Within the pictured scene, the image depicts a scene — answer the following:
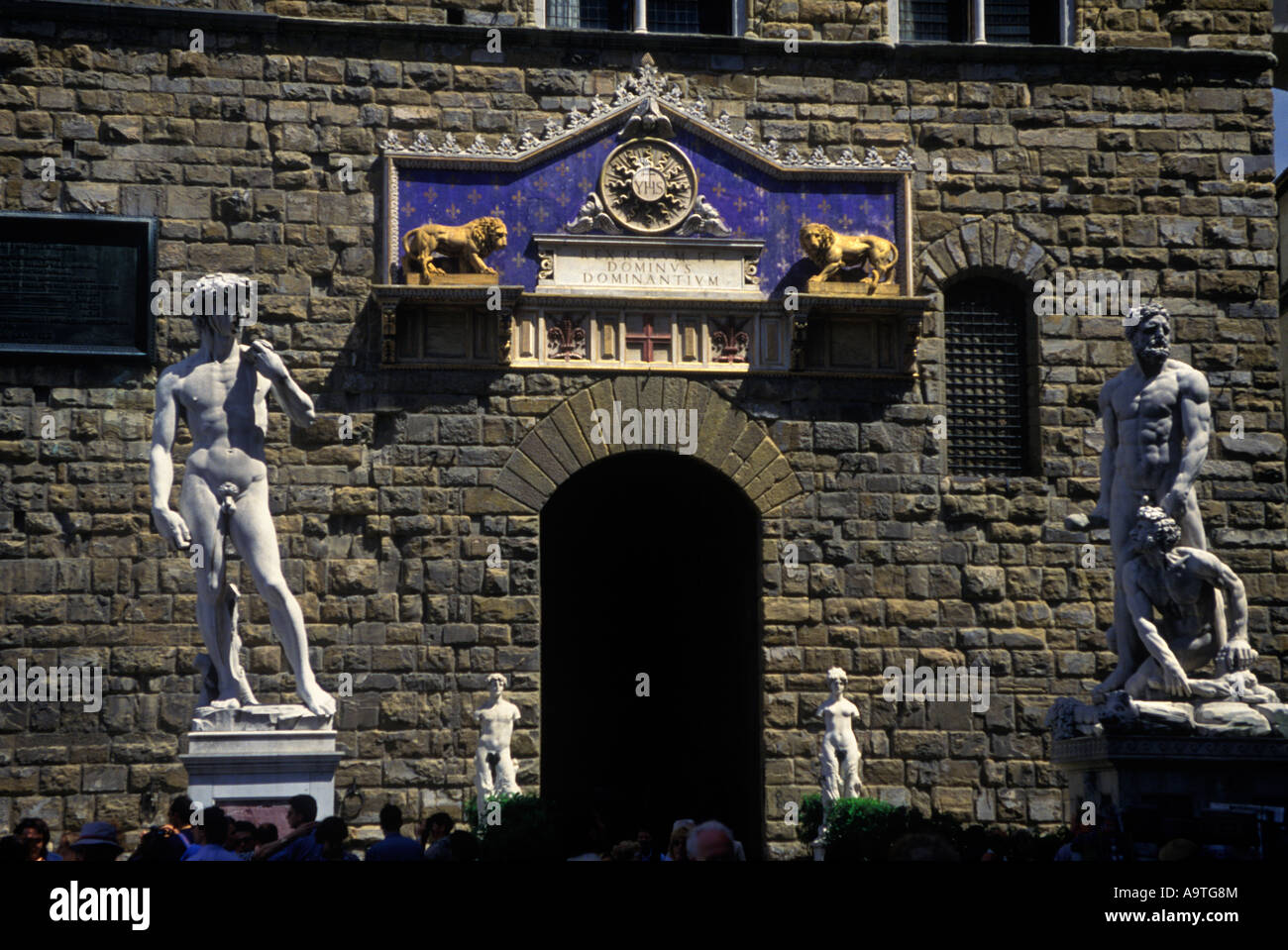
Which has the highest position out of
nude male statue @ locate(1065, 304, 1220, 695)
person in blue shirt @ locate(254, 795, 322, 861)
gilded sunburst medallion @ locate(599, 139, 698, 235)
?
gilded sunburst medallion @ locate(599, 139, 698, 235)

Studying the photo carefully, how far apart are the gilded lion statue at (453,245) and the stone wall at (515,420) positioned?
53cm

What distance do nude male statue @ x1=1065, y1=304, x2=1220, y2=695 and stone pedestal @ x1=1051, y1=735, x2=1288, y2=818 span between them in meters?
0.77

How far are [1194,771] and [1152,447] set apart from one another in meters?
2.37

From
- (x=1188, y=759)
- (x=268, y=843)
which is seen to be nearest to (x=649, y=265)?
(x=1188, y=759)

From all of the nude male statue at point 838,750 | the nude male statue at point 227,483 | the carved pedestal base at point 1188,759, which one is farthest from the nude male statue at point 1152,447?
the nude male statue at point 227,483

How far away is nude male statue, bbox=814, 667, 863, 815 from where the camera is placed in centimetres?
1642

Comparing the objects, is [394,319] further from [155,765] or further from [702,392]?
[155,765]

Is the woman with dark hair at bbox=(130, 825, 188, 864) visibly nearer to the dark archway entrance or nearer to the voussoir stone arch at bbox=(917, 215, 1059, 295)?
the voussoir stone arch at bbox=(917, 215, 1059, 295)

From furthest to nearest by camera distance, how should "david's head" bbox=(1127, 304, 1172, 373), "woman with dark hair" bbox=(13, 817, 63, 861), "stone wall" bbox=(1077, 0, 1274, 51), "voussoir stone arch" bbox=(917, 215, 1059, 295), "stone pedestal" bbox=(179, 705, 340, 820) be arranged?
"stone wall" bbox=(1077, 0, 1274, 51) → "voussoir stone arch" bbox=(917, 215, 1059, 295) → "david's head" bbox=(1127, 304, 1172, 373) → "stone pedestal" bbox=(179, 705, 340, 820) → "woman with dark hair" bbox=(13, 817, 63, 861)

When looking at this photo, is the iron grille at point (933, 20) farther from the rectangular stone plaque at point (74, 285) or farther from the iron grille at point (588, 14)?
the rectangular stone plaque at point (74, 285)

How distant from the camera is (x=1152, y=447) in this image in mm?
13727

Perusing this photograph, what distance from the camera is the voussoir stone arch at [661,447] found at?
17.2m

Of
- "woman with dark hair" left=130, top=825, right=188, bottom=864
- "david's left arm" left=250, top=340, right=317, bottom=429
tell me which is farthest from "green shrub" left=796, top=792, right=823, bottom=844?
"woman with dark hair" left=130, top=825, right=188, bottom=864
